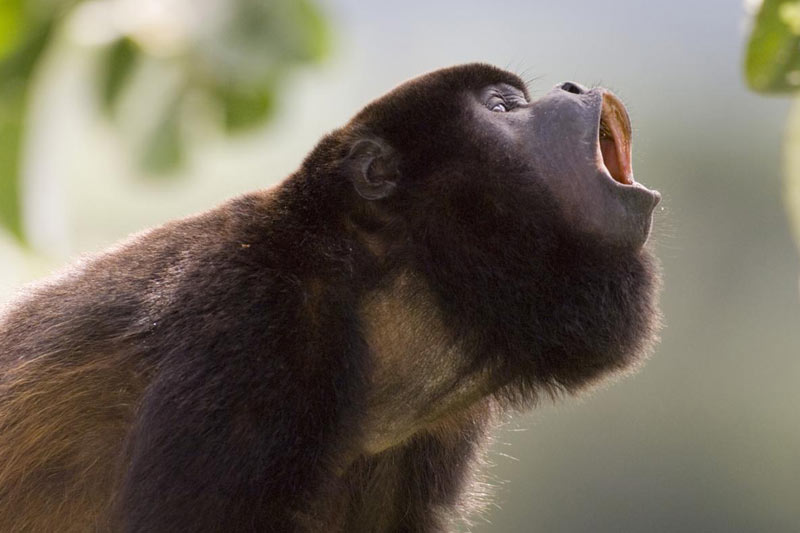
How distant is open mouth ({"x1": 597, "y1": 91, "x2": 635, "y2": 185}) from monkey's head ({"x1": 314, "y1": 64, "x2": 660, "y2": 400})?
0.05 ft

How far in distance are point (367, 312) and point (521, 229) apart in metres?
0.47

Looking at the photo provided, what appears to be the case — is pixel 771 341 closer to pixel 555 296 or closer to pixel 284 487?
pixel 555 296

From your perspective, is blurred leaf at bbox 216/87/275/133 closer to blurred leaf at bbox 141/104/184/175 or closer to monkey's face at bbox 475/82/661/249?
blurred leaf at bbox 141/104/184/175

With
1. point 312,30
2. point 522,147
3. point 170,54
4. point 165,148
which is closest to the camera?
point 312,30

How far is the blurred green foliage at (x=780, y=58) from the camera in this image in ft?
7.83

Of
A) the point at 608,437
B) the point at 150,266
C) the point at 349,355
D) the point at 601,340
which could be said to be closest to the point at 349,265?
the point at 349,355

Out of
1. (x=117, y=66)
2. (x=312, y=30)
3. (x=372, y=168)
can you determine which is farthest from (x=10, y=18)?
(x=372, y=168)

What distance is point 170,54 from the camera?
2982 millimetres

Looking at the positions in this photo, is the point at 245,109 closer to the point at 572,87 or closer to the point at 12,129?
the point at 12,129

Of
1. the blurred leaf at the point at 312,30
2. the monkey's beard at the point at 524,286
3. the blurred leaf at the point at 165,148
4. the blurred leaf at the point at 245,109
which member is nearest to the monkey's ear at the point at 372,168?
the monkey's beard at the point at 524,286

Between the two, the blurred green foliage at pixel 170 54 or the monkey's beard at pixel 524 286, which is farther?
the monkey's beard at pixel 524 286

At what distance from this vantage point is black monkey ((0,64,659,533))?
2.94 meters

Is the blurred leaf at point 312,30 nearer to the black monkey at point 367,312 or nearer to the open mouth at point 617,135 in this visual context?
the black monkey at point 367,312

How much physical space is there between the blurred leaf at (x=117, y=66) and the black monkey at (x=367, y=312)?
1.48 ft
